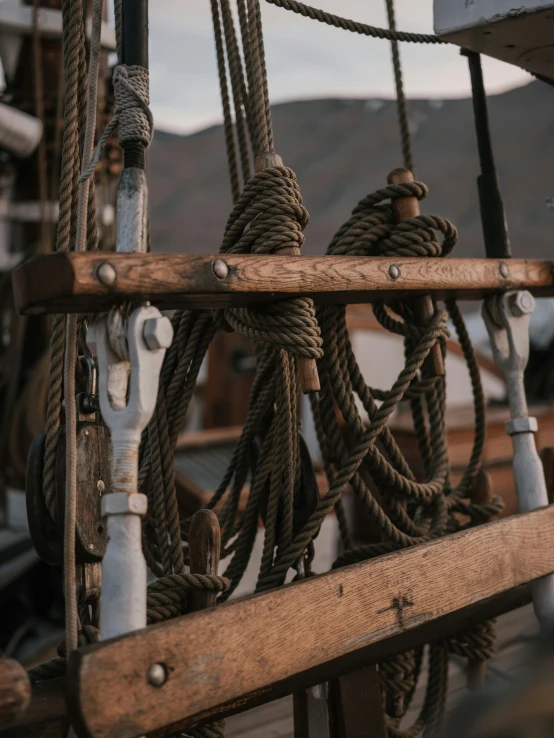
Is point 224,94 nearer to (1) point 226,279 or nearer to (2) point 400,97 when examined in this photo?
(2) point 400,97

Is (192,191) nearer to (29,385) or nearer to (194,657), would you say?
(29,385)

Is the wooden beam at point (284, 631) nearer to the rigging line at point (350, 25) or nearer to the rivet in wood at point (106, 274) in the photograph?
the rivet in wood at point (106, 274)

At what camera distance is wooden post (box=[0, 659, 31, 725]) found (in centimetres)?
89

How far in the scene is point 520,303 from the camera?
1512mm

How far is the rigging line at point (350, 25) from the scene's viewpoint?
1.51m

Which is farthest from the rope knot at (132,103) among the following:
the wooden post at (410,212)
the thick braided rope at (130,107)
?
the wooden post at (410,212)

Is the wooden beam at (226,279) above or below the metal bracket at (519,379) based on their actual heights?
above

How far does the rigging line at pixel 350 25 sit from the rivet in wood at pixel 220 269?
25.9 inches

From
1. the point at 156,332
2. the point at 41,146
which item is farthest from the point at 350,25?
the point at 41,146

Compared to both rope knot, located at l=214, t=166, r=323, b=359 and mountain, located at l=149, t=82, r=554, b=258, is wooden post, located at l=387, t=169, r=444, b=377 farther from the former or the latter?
mountain, located at l=149, t=82, r=554, b=258


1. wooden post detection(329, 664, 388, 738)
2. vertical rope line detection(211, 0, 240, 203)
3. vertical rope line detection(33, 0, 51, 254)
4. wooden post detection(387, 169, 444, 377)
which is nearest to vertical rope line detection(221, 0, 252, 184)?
vertical rope line detection(211, 0, 240, 203)

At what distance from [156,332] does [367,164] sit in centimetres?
1390

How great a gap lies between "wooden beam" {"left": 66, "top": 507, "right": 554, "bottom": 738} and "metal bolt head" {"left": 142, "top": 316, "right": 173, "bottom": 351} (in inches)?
12.8

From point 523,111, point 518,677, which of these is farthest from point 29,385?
point 523,111
